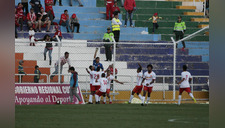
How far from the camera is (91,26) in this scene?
3067 centimetres

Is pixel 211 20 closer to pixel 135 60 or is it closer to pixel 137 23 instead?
pixel 135 60

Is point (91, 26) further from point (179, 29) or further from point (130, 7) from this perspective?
point (179, 29)

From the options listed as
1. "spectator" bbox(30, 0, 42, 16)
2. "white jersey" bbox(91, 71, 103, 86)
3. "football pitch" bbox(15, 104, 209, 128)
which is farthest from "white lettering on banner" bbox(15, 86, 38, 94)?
"spectator" bbox(30, 0, 42, 16)

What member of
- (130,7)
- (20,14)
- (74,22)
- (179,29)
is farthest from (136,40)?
(20,14)

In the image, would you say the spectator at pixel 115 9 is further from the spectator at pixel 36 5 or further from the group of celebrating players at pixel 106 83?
the group of celebrating players at pixel 106 83

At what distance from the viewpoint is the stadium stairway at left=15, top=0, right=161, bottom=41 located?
29.2 meters

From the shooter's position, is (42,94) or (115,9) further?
(115,9)

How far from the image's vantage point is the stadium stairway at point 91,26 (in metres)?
29.2

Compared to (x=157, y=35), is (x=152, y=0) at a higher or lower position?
higher

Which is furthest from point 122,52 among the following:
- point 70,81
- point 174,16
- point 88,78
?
point 174,16

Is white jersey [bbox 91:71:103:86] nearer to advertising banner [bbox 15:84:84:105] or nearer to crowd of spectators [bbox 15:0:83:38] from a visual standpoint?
advertising banner [bbox 15:84:84:105]

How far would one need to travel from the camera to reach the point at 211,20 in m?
1.32

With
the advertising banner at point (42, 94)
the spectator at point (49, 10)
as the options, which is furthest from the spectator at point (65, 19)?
the advertising banner at point (42, 94)

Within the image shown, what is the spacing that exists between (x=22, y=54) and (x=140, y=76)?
601 centimetres
